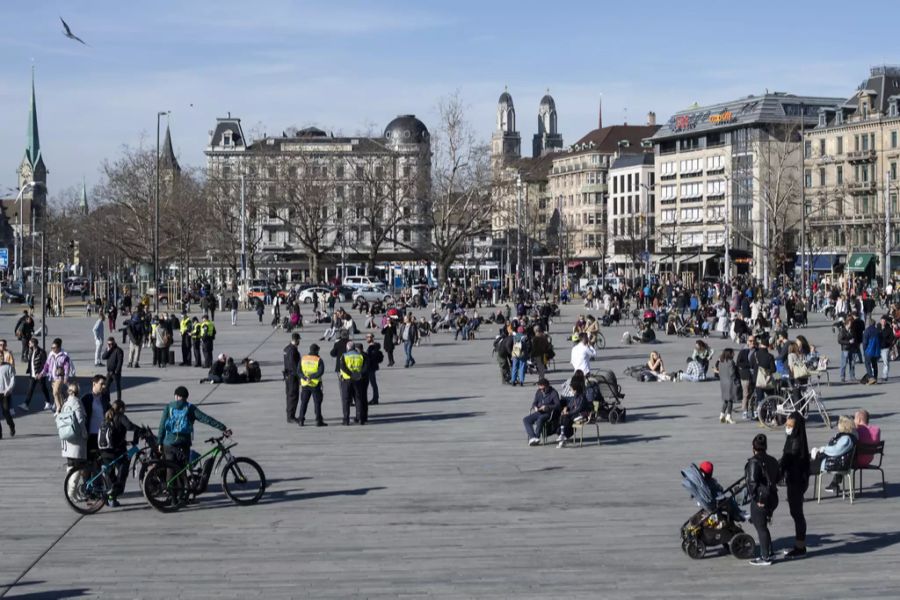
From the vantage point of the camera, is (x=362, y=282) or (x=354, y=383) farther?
(x=362, y=282)

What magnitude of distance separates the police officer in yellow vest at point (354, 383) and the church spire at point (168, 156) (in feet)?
286

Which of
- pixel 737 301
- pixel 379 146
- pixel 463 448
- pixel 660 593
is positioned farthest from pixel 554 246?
pixel 660 593

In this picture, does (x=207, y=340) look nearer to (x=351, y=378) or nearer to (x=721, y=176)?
(x=351, y=378)

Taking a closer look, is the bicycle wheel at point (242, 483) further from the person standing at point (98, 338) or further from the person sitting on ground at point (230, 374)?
the person standing at point (98, 338)

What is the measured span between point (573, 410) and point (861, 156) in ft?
262

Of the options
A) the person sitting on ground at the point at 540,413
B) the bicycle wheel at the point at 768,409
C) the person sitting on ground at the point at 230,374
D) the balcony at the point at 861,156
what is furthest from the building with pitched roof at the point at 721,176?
the person sitting on ground at the point at 540,413

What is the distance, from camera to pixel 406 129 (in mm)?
146250

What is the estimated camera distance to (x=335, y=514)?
15.8 m

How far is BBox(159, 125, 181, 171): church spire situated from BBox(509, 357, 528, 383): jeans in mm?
81286

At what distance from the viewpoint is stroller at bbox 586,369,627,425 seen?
23.3 meters

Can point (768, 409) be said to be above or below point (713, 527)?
above

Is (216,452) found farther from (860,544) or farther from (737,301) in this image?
(737,301)

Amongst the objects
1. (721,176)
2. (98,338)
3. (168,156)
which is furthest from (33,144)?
(98,338)

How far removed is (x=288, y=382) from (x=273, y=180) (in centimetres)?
7464
